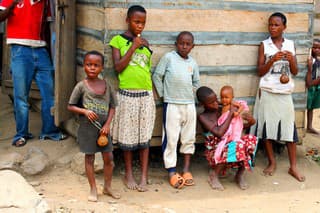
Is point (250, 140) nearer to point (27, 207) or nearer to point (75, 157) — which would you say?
point (75, 157)

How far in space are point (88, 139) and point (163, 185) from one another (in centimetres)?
101

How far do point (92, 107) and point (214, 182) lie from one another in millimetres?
1446

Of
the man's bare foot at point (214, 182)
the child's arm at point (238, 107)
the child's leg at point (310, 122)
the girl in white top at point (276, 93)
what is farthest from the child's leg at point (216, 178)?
the child's leg at point (310, 122)

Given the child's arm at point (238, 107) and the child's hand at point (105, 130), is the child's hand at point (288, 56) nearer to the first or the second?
the child's arm at point (238, 107)

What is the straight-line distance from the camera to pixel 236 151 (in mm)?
5062

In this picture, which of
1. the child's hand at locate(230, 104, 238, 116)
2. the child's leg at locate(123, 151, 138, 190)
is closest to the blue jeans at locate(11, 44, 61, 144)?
the child's leg at locate(123, 151, 138, 190)

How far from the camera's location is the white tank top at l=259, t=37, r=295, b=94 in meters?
5.39

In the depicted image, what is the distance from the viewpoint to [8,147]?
559 cm

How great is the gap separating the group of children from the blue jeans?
1024mm

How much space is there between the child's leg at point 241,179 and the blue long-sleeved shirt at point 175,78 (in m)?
0.80

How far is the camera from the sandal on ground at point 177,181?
5.07 meters

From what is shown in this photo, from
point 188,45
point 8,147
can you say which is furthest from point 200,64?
point 8,147

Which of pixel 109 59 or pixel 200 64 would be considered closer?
pixel 109 59

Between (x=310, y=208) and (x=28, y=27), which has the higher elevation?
(x=28, y=27)
